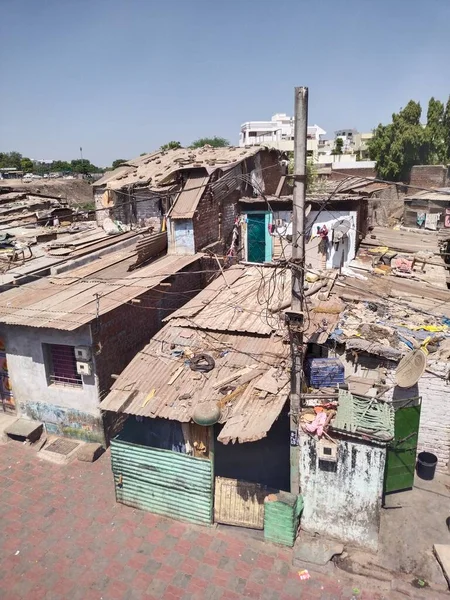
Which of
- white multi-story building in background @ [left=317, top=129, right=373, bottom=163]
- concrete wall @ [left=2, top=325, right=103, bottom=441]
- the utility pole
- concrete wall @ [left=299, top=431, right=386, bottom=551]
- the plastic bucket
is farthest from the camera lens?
white multi-story building in background @ [left=317, top=129, right=373, bottom=163]

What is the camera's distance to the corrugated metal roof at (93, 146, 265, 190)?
57.6 feet

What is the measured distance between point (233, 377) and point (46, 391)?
19.4 ft

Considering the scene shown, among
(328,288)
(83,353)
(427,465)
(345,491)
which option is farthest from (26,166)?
(345,491)

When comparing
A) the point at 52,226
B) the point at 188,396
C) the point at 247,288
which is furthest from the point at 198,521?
the point at 52,226

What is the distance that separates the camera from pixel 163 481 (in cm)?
930

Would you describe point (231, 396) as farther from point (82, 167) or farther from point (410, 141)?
point (82, 167)

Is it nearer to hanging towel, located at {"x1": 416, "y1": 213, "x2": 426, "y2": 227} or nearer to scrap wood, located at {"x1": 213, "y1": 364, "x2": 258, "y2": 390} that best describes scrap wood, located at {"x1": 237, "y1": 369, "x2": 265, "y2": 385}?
scrap wood, located at {"x1": 213, "y1": 364, "x2": 258, "y2": 390}

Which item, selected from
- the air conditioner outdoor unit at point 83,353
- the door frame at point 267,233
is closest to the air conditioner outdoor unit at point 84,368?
the air conditioner outdoor unit at point 83,353

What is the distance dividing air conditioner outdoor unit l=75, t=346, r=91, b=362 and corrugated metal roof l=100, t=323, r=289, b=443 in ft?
4.60

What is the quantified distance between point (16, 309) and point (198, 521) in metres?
7.25

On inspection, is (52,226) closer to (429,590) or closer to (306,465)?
(306,465)

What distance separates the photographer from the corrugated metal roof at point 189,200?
15.0m

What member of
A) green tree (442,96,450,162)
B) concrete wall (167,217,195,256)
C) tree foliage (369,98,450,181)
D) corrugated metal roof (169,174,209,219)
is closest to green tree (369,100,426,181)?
tree foliage (369,98,450,181)

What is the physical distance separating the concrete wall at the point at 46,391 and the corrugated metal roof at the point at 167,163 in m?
7.84
